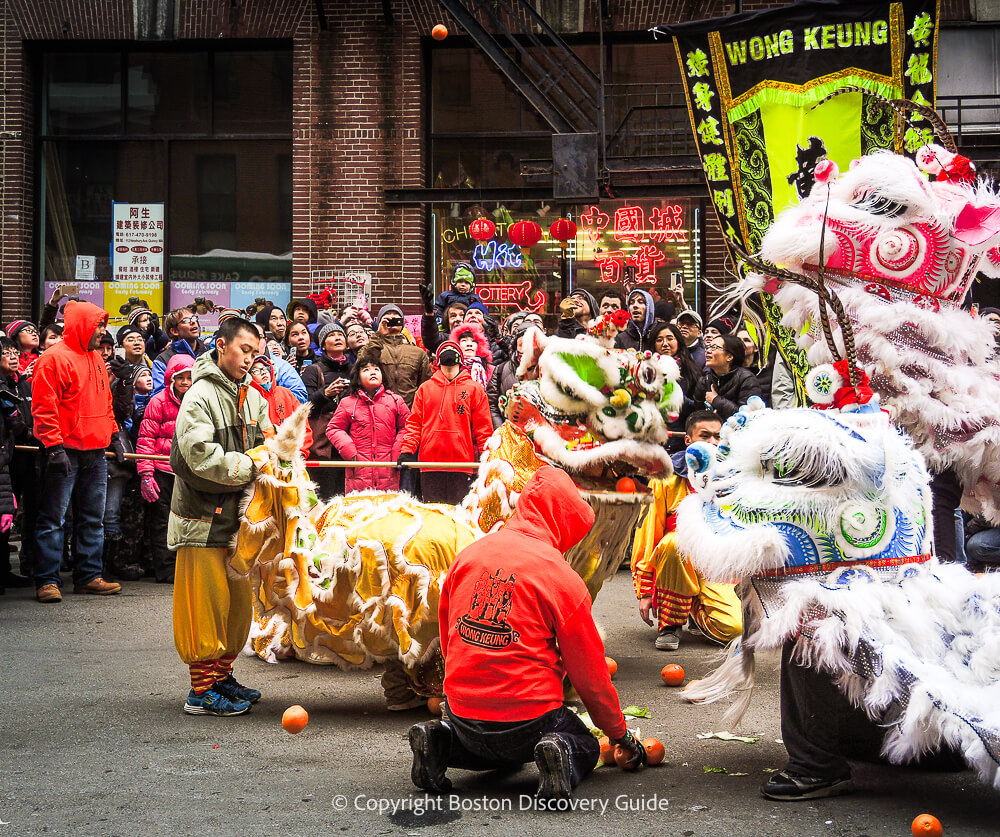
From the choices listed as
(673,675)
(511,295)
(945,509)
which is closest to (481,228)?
(511,295)

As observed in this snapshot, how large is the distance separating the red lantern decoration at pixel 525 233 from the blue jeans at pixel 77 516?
6.07 meters

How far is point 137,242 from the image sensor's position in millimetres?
14102

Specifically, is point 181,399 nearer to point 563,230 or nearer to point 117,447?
point 117,447

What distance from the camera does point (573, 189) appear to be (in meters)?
12.0

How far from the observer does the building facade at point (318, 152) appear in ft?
43.9

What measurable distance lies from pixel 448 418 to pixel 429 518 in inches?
119

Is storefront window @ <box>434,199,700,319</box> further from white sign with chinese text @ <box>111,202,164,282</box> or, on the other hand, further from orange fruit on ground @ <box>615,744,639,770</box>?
orange fruit on ground @ <box>615,744,639,770</box>

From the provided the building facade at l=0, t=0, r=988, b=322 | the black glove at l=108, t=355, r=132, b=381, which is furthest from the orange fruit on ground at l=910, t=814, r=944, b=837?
the building facade at l=0, t=0, r=988, b=322

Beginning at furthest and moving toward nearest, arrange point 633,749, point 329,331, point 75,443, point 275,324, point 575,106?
point 575,106
point 275,324
point 329,331
point 75,443
point 633,749

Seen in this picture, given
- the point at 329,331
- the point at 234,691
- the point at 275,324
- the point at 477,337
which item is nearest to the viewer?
the point at 234,691

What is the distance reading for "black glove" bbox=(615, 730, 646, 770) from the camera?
4176 mm

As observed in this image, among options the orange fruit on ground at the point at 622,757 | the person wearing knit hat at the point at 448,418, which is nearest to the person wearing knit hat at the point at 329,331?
the person wearing knit hat at the point at 448,418

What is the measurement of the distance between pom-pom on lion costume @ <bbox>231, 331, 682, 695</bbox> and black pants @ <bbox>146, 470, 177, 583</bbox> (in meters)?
3.75

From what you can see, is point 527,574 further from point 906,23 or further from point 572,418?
point 906,23
